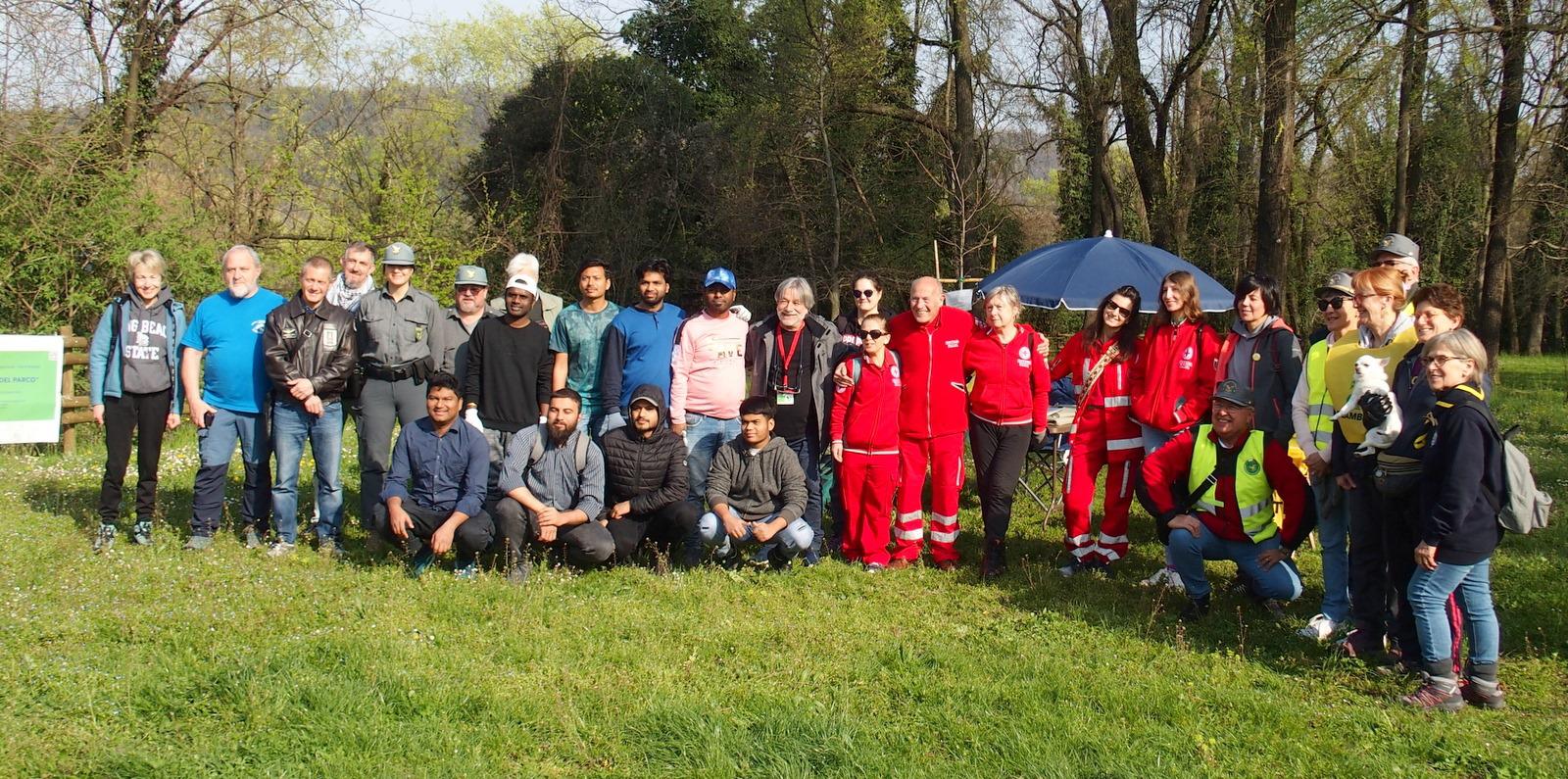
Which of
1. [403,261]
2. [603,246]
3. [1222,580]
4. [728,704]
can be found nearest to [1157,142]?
[603,246]

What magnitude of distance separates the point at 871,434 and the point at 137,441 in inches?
180

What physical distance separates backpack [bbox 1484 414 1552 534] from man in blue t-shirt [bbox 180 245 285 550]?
6.50m

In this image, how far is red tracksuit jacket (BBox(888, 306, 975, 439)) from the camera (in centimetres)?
670

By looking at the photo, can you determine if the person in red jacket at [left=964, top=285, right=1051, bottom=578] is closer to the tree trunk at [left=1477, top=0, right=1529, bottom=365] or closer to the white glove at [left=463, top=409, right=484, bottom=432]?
the white glove at [left=463, top=409, right=484, bottom=432]

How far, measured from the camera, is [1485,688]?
14.4ft

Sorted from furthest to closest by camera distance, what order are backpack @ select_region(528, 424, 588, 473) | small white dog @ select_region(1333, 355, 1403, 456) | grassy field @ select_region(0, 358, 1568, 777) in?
backpack @ select_region(528, 424, 588, 473) → small white dog @ select_region(1333, 355, 1403, 456) → grassy field @ select_region(0, 358, 1568, 777)

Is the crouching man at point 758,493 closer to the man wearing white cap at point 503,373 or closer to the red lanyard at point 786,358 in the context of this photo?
the red lanyard at point 786,358

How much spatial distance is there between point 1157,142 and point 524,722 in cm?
1859

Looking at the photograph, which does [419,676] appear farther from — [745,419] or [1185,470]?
[1185,470]

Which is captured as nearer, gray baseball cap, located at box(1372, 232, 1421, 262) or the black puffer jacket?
gray baseball cap, located at box(1372, 232, 1421, 262)

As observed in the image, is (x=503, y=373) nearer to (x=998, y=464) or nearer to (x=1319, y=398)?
(x=998, y=464)

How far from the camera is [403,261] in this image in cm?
653

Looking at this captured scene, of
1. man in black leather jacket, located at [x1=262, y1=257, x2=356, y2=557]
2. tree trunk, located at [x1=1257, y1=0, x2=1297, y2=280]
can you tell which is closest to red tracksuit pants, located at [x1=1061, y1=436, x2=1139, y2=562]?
man in black leather jacket, located at [x1=262, y1=257, x2=356, y2=557]

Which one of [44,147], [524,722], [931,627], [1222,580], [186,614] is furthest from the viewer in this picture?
[44,147]
